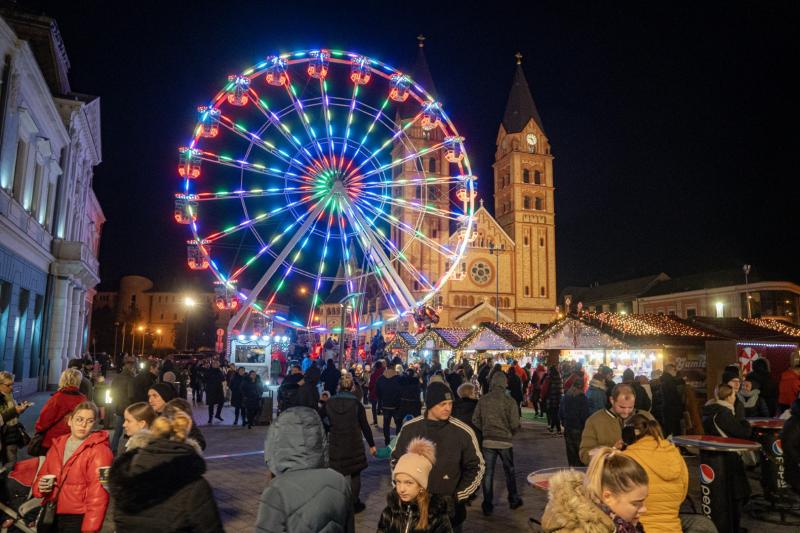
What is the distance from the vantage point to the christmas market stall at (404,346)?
38.6 meters

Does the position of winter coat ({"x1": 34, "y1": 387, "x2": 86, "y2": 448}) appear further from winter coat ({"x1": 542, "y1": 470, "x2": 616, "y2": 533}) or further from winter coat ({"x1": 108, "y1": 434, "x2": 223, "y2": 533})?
winter coat ({"x1": 542, "y1": 470, "x2": 616, "y2": 533})

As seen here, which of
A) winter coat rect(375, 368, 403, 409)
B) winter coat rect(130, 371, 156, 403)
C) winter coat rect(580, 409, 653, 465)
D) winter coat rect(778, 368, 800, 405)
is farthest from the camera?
winter coat rect(375, 368, 403, 409)

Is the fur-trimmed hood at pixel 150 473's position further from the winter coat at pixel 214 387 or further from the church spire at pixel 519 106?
the church spire at pixel 519 106

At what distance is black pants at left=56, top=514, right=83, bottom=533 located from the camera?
4.71 meters

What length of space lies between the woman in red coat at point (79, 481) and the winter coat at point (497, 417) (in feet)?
16.2

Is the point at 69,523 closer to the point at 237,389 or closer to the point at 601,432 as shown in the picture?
the point at 601,432

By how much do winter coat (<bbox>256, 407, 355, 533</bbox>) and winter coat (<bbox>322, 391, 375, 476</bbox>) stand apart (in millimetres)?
3820

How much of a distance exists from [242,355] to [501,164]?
55035 millimetres

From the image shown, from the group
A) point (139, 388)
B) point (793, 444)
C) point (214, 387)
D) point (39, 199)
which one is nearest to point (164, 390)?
point (139, 388)


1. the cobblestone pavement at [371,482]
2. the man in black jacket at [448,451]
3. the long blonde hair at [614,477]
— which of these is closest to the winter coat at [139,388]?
the cobblestone pavement at [371,482]

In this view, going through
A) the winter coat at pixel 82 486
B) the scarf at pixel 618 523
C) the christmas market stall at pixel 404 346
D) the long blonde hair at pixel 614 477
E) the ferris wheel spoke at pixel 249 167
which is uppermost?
the ferris wheel spoke at pixel 249 167

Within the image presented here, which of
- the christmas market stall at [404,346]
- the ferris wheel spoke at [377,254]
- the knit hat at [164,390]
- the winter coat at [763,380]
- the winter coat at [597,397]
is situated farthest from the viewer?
the christmas market stall at [404,346]

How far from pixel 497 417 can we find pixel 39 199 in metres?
23.8

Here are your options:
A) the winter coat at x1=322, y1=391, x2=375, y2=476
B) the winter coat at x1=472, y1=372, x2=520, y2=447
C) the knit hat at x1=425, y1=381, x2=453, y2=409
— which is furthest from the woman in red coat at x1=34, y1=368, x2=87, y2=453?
the winter coat at x1=472, y1=372, x2=520, y2=447
